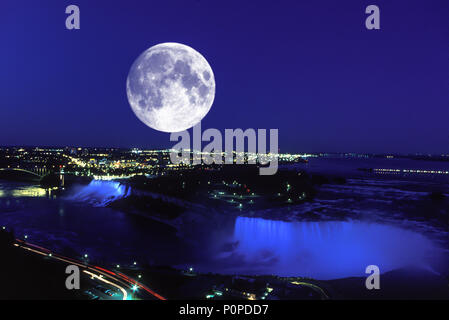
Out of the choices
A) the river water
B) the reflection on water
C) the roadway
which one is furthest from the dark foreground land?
the reflection on water

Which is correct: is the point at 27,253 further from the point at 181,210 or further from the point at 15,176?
the point at 15,176

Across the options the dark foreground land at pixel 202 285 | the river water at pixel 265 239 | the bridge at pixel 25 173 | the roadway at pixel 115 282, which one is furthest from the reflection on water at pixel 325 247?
the bridge at pixel 25 173

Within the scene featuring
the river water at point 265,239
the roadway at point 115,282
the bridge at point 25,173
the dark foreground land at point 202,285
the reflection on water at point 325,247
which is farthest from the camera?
the bridge at point 25,173

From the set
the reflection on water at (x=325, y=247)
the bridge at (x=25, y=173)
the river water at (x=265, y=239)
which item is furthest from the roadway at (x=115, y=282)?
the bridge at (x=25, y=173)

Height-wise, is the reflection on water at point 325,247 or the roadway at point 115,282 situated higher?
the roadway at point 115,282

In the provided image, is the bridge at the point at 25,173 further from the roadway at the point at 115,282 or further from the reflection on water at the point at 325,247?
the roadway at the point at 115,282

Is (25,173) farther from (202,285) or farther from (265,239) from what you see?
(202,285)

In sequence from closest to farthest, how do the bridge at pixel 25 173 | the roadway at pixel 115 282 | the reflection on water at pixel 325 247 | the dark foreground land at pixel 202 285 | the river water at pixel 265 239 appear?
1. the roadway at pixel 115 282
2. the dark foreground land at pixel 202 285
3. the reflection on water at pixel 325 247
4. the river water at pixel 265 239
5. the bridge at pixel 25 173

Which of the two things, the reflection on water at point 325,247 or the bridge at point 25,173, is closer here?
the reflection on water at point 325,247

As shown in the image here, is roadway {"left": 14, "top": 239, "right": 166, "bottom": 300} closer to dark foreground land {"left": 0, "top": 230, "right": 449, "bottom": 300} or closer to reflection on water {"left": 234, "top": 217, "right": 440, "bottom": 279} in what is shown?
dark foreground land {"left": 0, "top": 230, "right": 449, "bottom": 300}
